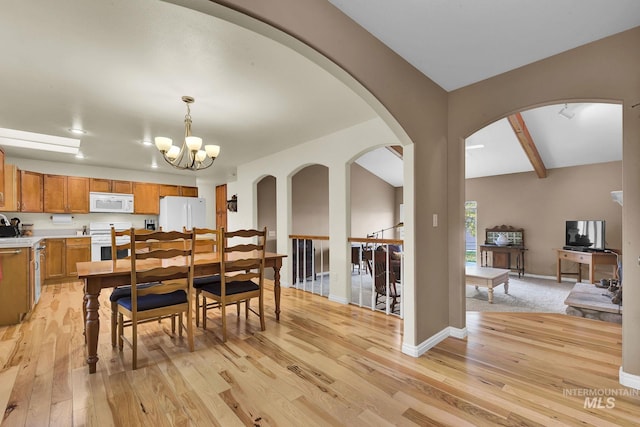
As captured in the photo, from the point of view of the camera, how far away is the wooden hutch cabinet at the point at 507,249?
6617 millimetres

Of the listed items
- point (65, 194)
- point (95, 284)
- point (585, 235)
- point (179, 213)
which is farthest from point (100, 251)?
point (585, 235)

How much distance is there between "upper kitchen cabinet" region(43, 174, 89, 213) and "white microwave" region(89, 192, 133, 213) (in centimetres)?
11

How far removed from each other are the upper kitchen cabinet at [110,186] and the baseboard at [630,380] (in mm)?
7756

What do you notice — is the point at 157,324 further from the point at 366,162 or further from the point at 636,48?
the point at 366,162

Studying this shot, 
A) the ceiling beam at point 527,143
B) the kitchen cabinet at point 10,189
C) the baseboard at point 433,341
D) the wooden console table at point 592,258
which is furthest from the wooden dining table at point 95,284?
the wooden console table at point 592,258

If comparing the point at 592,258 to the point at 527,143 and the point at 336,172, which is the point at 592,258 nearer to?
the point at 527,143

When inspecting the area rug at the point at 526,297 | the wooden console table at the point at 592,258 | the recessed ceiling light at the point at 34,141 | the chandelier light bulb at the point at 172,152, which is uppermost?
the recessed ceiling light at the point at 34,141

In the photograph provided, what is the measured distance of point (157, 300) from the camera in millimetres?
2430

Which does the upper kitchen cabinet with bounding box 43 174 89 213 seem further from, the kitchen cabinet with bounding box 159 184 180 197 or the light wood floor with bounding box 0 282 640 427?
the light wood floor with bounding box 0 282 640 427

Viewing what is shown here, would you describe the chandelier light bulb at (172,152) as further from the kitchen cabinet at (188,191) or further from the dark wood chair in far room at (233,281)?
the kitchen cabinet at (188,191)

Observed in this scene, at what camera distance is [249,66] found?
7.84 feet

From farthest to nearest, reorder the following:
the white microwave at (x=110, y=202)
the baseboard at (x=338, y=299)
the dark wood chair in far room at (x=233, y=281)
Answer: the white microwave at (x=110, y=202) < the baseboard at (x=338, y=299) < the dark wood chair in far room at (x=233, y=281)

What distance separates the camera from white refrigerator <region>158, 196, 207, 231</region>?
660 cm

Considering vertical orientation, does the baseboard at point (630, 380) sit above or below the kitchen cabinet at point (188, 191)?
below
